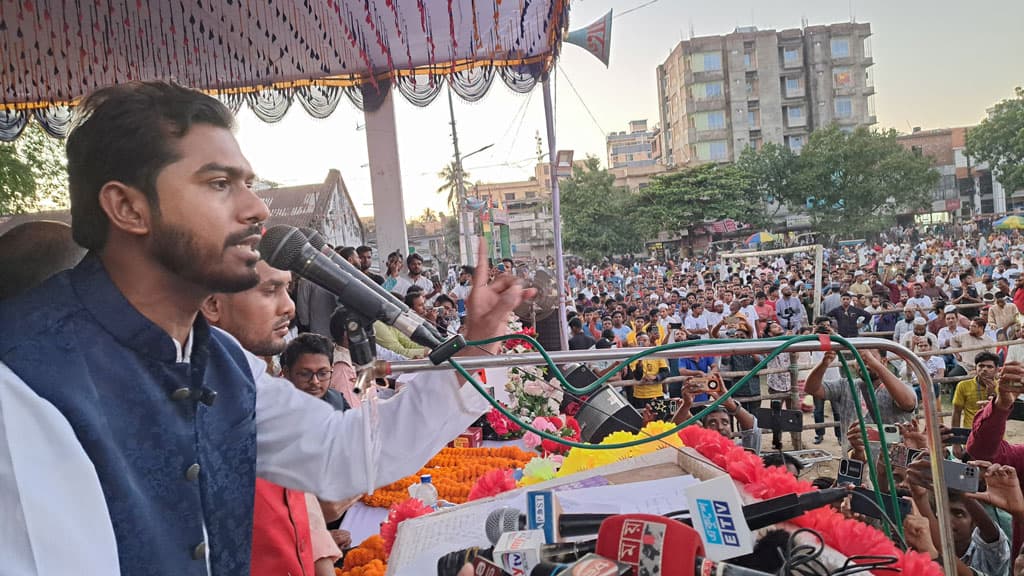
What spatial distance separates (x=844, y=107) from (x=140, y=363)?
6130 cm

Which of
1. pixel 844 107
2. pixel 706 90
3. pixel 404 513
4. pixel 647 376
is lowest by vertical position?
pixel 647 376

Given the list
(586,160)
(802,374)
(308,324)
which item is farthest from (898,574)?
(586,160)

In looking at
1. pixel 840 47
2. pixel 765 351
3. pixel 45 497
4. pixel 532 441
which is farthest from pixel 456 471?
pixel 840 47

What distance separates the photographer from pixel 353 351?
4.66 ft

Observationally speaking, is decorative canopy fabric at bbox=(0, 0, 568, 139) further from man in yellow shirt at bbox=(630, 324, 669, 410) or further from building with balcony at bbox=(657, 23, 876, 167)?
building with balcony at bbox=(657, 23, 876, 167)

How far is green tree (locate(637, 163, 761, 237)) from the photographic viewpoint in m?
40.9

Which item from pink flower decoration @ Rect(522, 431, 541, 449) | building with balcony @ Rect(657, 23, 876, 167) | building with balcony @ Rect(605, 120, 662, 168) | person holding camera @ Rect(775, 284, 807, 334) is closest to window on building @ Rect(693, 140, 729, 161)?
building with balcony @ Rect(657, 23, 876, 167)

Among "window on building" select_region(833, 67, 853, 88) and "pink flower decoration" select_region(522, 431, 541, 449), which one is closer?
"pink flower decoration" select_region(522, 431, 541, 449)

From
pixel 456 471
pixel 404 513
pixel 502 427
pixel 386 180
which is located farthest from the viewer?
pixel 386 180

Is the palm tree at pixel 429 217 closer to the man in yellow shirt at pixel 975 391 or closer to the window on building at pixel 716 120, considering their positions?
the window on building at pixel 716 120

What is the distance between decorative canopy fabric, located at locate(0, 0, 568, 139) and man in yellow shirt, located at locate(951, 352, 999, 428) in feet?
15.4

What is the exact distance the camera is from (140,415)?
3.71ft

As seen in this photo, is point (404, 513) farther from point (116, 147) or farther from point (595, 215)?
point (595, 215)

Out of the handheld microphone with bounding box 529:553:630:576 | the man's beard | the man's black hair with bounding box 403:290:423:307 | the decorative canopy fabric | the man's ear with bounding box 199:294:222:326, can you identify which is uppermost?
the decorative canopy fabric
